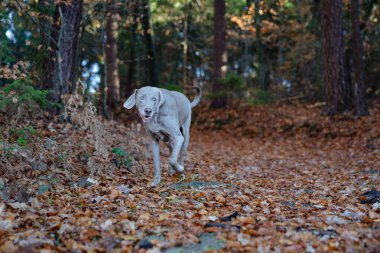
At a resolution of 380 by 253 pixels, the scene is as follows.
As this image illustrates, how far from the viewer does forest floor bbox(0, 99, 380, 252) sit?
4.27m

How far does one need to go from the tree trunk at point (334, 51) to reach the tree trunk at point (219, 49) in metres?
5.27

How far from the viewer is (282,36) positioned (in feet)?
89.2

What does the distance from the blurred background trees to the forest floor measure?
1.82 m

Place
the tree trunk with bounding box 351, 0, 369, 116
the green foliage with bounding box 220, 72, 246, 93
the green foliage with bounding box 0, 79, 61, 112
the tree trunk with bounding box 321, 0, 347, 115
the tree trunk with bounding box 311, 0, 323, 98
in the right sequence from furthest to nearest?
the tree trunk with bounding box 311, 0, 323, 98
the green foliage with bounding box 220, 72, 246, 93
the tree trunk with bounding box 321, 0, 347, 115
the tree trunk with bounding box 351, 0, 369, 116
the green foliage with bounding box 0, 79, 61, 112

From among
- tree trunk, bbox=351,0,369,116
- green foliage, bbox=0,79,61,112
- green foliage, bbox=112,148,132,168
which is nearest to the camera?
green foliage, bbox=0,79,61,112

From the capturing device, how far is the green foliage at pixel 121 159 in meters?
8.17

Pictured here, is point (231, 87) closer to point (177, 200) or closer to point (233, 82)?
point (233, 82)

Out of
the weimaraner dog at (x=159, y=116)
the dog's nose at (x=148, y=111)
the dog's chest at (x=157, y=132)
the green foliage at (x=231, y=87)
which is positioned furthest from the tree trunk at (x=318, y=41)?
the dog's nose at (x=148, y=111)

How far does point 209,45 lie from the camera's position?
2903 centimetres

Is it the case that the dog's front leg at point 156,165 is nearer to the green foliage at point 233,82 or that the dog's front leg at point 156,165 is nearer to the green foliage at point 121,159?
the green foliage at point 121,159

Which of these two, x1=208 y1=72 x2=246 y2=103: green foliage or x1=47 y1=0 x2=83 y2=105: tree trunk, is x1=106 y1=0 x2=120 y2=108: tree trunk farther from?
x1=47 y1=0 x2=83 y2=105: tree trunk

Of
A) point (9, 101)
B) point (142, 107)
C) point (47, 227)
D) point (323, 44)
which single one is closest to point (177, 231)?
point (47, 227)

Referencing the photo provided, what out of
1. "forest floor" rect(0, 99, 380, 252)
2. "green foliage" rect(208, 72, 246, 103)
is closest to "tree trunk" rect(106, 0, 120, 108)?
"green foliage" rect(208, 72, 246, 103)

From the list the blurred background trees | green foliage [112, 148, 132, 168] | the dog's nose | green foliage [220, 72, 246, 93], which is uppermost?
the blurred background trees
